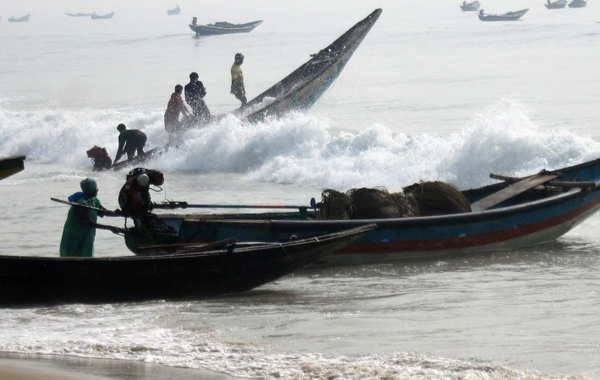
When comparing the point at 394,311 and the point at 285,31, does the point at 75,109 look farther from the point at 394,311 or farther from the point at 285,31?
the point at 285,31

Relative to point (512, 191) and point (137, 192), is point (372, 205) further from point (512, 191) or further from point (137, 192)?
point (137, 192)

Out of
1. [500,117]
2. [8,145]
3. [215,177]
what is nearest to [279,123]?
[215,177]

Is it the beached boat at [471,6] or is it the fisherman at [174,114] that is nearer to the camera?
Result: the fisherman at [174,114]

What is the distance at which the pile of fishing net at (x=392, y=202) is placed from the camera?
33.5 feet

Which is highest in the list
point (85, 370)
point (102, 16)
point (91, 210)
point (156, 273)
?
point (102, 16)

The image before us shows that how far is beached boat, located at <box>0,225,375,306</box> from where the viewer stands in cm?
852

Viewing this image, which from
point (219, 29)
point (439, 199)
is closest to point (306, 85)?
point (439, 199)

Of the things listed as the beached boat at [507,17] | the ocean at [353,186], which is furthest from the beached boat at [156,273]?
the beached boat at [507,17]

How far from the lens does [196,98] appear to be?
61.5ft

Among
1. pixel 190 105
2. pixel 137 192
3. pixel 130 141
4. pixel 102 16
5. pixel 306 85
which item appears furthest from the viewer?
pixel 102 16

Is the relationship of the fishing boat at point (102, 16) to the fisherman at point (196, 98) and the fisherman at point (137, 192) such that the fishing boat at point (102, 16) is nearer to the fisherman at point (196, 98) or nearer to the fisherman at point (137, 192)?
the fisherman at point (196, 98)

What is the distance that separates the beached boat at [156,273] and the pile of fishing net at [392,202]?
1124 mm

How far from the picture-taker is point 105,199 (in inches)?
606

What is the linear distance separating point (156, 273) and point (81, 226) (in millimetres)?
829
